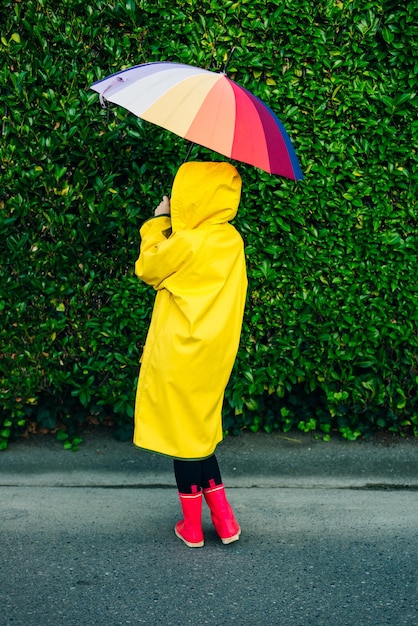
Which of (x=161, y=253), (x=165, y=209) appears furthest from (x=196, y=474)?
(x=165, y=209)

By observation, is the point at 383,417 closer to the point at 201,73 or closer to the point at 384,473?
the point at 384,473

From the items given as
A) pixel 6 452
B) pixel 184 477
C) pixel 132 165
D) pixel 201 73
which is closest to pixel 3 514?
pixel 6 452

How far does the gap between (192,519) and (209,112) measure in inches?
69.4

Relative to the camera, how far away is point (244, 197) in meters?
4.71

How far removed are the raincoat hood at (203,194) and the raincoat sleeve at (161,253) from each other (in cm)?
10

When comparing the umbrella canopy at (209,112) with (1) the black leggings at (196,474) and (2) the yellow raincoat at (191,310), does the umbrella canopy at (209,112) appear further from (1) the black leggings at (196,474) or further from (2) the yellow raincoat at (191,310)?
(1) the black leggings at (196,474)

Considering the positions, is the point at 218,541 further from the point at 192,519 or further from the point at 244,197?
the point at 244,197

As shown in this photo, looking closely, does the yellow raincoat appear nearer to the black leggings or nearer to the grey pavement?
the black leggings

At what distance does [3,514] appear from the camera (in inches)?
167

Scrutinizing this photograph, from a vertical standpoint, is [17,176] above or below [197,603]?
above

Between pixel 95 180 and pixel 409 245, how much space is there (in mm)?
1734

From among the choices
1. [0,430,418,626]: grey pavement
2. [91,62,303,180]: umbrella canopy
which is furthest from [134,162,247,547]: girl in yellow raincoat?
[0,430,418,626]: grey pavement

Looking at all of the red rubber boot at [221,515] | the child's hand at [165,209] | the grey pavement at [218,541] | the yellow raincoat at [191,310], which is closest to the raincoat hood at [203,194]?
the yellow raincoat at [191,310]

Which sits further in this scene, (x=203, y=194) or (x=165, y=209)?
(x=165, y=209)
